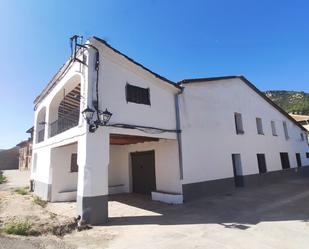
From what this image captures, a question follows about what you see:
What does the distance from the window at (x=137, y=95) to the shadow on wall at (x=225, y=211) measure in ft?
14.6

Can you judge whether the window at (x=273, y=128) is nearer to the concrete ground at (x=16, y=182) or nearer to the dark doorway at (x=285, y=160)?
the dark doorway at (x=285, y=160)

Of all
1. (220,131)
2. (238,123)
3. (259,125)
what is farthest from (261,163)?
(220,131)

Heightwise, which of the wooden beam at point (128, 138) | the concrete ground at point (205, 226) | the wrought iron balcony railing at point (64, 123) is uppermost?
the wrought iron balcony railing at point (64, 123)

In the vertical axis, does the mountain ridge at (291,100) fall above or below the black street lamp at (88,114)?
above

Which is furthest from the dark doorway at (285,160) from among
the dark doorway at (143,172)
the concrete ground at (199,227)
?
the dark doorway at (143,172)

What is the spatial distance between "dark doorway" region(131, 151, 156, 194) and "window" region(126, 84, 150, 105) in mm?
3494

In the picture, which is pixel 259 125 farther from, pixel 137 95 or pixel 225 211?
pixel 137 95

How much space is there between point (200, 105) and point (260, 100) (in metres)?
8.25

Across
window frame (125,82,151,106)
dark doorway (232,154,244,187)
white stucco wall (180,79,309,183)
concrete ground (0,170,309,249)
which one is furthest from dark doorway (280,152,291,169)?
window frame (125,82,151,106)

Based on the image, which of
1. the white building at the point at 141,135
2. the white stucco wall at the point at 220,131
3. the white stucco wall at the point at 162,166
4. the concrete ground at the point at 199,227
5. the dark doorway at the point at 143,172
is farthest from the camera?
the dark doorway at the point at 143,172

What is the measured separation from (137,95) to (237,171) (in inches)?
345

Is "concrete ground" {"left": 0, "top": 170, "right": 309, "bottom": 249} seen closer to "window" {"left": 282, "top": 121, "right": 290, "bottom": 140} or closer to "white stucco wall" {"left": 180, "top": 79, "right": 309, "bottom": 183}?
"white stucco wall" {"left": 180, "top": 79, "right": 309, "bottom": 183}

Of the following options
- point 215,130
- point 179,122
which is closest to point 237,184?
point 215,130

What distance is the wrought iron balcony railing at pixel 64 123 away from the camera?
1054 cm
